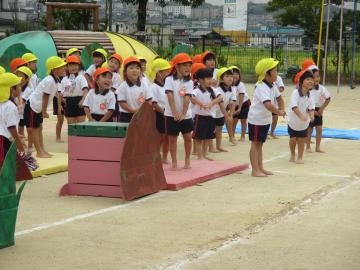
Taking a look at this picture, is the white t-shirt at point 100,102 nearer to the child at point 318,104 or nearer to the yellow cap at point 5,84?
the yellow cap at point 5,84

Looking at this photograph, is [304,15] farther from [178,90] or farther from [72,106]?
[178,90]

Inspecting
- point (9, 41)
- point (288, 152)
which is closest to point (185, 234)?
point (288, 152)

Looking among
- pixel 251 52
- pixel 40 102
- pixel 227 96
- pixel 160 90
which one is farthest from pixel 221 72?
pixel 251 52

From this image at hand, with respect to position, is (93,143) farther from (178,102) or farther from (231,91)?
(231,91)

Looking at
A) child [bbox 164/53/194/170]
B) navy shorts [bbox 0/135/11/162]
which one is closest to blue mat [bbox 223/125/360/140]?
child [bbox 164/53/194/170]

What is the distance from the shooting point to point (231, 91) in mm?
13219

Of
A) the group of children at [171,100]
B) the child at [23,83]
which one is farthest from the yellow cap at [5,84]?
the child at [23,83]

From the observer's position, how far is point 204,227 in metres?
7.24

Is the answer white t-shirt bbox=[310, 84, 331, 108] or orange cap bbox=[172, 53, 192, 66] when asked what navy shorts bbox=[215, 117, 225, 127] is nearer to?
white t-shirt bbox=[310, 84, 331, 108]

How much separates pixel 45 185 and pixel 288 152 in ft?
15.9

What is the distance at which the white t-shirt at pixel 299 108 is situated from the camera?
11.6 metres

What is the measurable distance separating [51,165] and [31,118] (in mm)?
1294

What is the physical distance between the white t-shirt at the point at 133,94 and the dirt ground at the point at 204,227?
135 centimetres

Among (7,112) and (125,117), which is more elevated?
(7,112)
